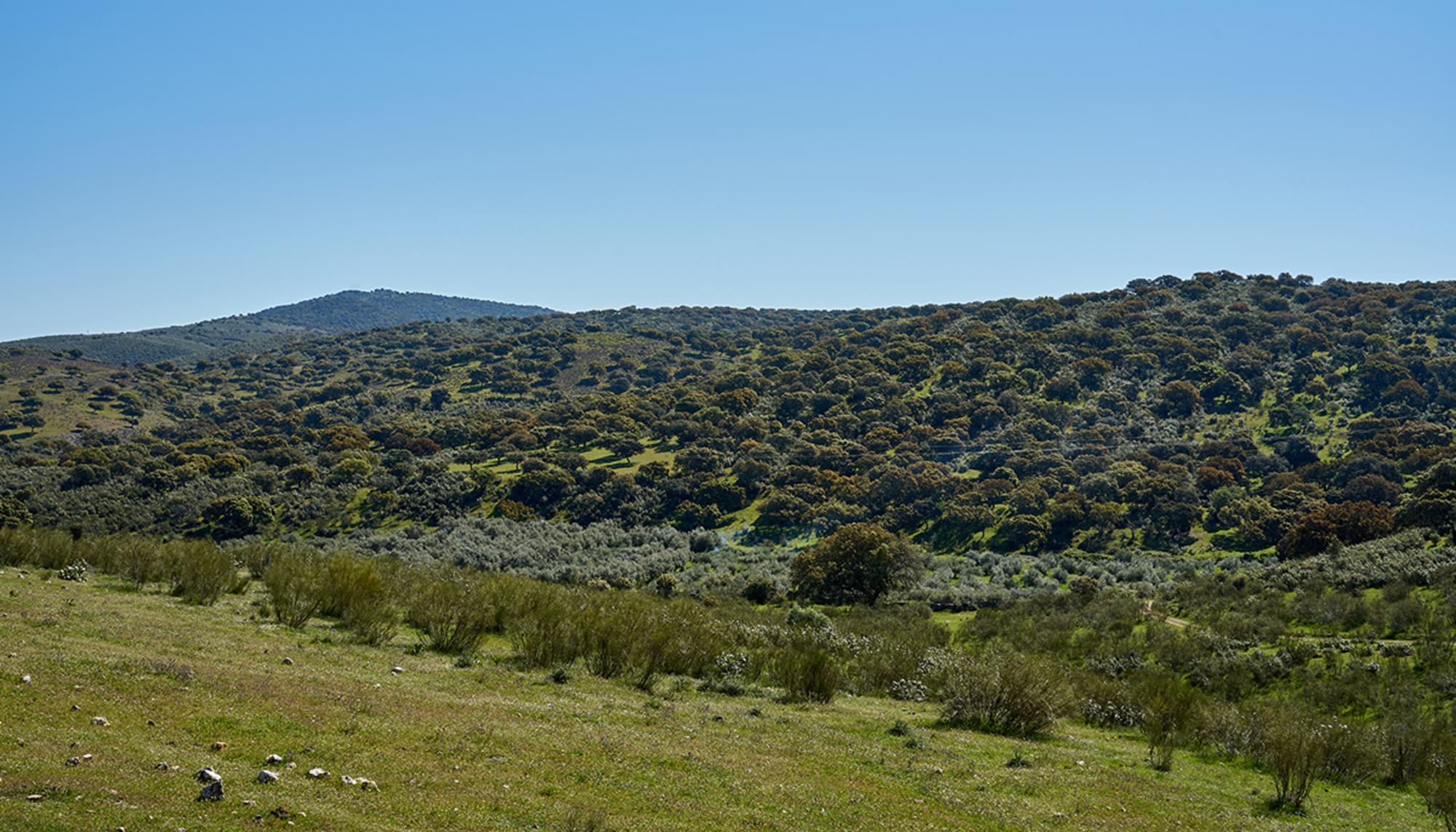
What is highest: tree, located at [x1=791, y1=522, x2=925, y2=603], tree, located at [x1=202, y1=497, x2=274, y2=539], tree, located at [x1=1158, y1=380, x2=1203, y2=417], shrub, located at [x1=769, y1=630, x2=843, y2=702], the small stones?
tree, located at [x1=1158, y1=380, x2=1203, y2=417]

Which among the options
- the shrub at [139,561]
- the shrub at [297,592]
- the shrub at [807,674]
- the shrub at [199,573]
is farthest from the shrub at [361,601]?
the shrub at [807,674]

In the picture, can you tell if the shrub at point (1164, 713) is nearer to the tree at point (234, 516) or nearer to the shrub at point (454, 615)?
the shrub at point (454, 615)

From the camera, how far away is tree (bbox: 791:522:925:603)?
46.6 metres

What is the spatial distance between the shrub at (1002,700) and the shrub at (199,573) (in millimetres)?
23068

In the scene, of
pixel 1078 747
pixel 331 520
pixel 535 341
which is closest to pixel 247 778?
pixel 1078 747

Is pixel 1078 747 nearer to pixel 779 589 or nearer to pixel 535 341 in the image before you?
pixel 779 589

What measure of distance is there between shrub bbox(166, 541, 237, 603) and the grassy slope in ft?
17.3

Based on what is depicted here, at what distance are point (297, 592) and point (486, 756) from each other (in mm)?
15240

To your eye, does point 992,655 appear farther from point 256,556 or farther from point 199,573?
point 256,556

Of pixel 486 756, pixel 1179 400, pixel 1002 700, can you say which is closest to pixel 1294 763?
pixel 1002 700

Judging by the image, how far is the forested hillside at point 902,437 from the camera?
66.2 m

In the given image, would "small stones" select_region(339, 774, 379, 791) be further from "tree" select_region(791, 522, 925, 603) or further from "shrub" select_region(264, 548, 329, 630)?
"tree" select_region(791, 522, 925, 603)

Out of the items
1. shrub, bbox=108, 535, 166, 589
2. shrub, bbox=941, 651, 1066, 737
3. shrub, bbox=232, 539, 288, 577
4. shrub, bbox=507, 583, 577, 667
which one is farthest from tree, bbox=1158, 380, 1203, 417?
shrub, bbox=108, 535, 166, 589

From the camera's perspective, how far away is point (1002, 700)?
69.7ft
